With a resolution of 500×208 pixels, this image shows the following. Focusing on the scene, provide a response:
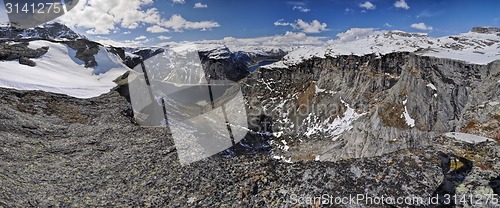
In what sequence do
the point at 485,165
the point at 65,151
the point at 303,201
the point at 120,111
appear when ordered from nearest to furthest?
1. the point at 303,201
2. the point at 485,165
3. the point at 65,151
4. the point at 120,111

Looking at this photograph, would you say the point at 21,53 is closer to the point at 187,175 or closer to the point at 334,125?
the point at 187,175

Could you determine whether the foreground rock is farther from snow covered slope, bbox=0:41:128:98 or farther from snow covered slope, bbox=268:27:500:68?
snow covered slope, bbox=268:27:500:68

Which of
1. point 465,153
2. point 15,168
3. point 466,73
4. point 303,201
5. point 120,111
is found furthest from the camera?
point 466,73

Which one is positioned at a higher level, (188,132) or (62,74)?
(62,74)

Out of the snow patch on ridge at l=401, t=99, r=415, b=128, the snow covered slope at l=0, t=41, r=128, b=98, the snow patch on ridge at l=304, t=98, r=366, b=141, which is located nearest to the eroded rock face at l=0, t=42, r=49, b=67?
the snow covered slope at l=0, t=41, r=128, b=98

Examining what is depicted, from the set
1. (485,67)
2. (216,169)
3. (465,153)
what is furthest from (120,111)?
(485,67)

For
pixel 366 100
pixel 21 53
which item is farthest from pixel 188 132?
pixel 366 100

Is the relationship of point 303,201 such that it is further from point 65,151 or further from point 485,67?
point 485,67
